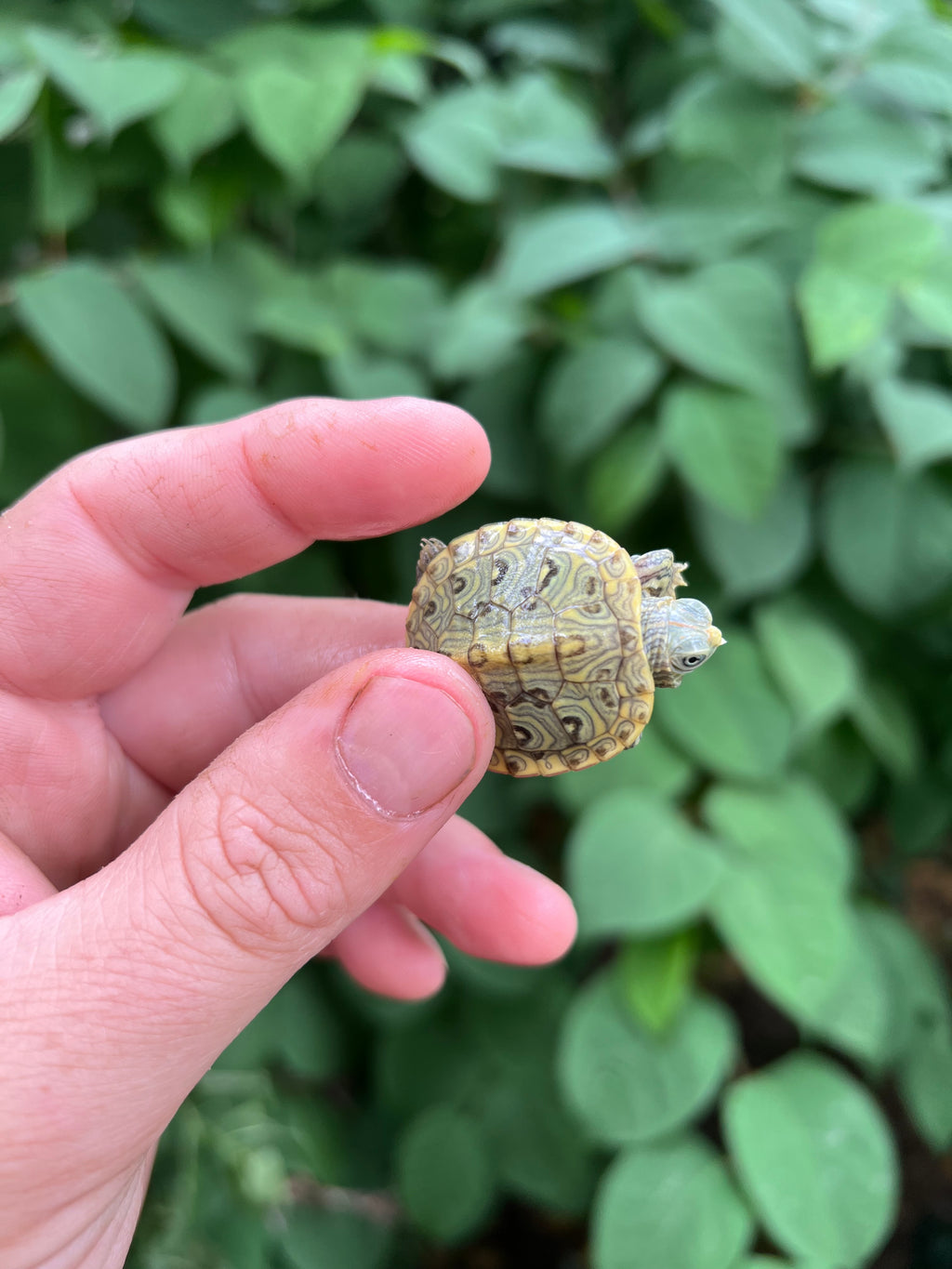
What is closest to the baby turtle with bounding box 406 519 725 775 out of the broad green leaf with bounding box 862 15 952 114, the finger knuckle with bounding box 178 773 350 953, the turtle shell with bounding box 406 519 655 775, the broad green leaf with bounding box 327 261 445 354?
the turtle shell with bounding box 406 519 655 775

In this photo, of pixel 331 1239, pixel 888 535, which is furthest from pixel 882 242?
pixel 331 1239

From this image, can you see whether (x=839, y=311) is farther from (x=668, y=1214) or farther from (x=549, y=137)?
(x=668, y=1214)

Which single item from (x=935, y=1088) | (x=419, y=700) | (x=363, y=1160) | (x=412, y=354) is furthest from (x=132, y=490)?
(x=935, y=1088)

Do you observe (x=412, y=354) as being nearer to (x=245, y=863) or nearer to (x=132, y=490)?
(x=132, y=490)

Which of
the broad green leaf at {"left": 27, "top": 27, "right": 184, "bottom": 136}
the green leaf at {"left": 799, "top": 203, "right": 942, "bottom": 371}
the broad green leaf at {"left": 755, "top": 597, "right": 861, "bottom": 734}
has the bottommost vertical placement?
the broad green leaf at {"left": 755, "top": 597, "right": 861, "bottom": 734}

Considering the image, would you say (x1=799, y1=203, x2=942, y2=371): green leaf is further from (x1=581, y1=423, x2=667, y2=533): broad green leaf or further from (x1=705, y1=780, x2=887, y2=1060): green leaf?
(x1=705, y1=780, x2=887, y2=1060): green leaf
